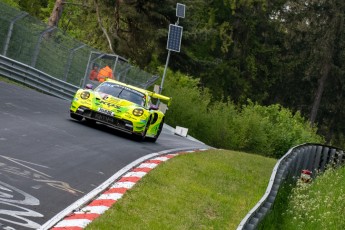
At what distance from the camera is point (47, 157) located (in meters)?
13.9

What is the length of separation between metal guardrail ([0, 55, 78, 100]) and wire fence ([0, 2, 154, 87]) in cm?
75

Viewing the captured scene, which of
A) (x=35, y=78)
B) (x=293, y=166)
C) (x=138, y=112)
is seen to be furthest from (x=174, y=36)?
(x=293, y=166)

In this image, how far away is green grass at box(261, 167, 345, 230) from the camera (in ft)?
45.9

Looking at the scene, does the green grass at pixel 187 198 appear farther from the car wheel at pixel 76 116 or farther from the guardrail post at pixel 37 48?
the guardrail post at pixel 37 48

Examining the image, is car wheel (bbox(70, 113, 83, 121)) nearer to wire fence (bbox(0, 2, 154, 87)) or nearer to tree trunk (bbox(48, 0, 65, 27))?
wire fence (bbox(0, 2, 154, 87))

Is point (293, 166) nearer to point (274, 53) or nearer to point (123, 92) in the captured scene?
point (123, 92)

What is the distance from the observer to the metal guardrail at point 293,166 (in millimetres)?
10505

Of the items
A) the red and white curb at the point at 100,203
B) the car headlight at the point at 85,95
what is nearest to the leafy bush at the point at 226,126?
the car headlight at the point at 85,95

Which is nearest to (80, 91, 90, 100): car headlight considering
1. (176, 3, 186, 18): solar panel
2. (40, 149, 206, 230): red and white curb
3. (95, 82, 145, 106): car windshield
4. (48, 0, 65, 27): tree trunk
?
(95, 82, 145, 106): car windshield

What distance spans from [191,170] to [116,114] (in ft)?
15.0

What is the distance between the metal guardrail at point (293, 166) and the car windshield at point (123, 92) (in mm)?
4811

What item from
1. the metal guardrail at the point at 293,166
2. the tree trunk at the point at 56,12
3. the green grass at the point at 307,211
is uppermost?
the tree trunk at the point at 56,12

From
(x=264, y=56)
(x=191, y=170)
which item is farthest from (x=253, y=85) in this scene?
(x=191, y=170)

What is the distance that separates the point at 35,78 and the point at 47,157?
16.7 meters
